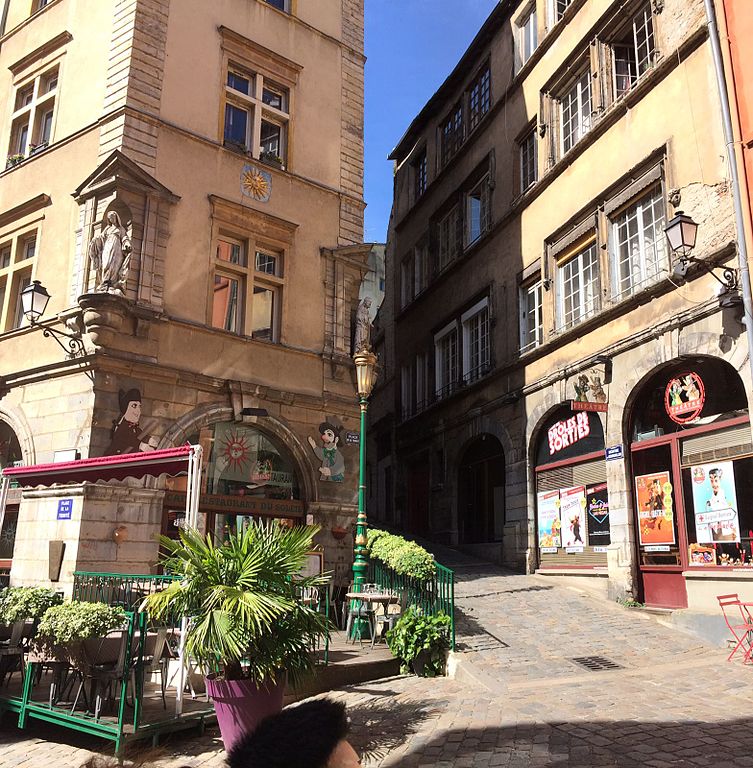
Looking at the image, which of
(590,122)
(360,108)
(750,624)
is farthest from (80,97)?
(750,624)

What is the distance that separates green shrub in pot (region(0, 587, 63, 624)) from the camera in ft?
26.7

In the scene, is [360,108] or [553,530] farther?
[360,108]

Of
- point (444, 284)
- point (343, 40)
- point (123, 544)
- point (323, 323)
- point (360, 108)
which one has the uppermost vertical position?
point (343, 40)

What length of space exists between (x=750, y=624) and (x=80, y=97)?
14678 mm

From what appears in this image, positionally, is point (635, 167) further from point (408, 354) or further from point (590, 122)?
point (408, 354)

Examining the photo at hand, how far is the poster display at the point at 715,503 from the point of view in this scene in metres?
11.6

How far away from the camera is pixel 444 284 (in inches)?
930

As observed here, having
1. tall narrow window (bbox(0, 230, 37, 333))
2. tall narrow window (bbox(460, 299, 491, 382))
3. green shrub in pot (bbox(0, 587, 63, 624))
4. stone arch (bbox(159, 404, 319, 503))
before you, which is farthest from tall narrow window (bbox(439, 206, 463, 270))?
green shrub in pot (bbox(0, 587, 63, 624))

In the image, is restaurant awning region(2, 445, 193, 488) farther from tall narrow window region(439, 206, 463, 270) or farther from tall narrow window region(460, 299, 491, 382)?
tall narrow window region(439, 206, 463, 270)

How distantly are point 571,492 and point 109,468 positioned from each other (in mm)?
9664

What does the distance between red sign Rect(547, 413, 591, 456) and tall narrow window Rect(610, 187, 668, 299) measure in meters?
2.68

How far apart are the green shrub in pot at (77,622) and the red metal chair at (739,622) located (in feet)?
24.3

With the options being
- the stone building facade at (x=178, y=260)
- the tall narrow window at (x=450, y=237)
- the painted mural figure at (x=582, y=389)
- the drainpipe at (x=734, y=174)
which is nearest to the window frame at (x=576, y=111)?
the drainpipe at (x=734, y=174)

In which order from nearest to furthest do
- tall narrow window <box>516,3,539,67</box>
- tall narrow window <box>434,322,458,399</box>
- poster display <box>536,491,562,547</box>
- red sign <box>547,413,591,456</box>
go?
red sign <box>547,413,591,456</box>, poster display <box>536,491,562,547</box>, tall narrow window <box>516,3,539,67</box>, tall narrow window <box>434,322,458,399</box>
